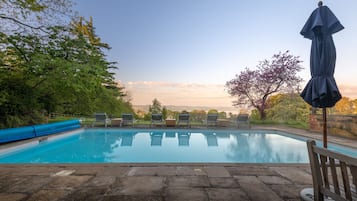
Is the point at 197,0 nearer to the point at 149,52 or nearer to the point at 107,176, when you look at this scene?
the point at 149,52

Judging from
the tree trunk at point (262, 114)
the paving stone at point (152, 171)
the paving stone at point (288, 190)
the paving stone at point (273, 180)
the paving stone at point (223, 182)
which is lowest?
the paving stone at point (152, 171)

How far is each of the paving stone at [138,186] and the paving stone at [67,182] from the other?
541mm

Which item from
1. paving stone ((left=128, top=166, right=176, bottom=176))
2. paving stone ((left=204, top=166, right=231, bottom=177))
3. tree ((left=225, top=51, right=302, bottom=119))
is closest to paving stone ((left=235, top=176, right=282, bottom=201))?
paving stone ((left=204, top=166, right=231, bottom=177))

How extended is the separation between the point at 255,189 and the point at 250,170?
0.81 m

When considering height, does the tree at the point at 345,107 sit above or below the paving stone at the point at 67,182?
above

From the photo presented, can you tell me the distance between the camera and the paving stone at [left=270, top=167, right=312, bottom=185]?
2.72 metres

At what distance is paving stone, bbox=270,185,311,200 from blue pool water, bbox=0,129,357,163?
263 cm

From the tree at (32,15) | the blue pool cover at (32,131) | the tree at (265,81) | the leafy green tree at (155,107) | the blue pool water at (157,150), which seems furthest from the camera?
the leafy green tree at (155,107)

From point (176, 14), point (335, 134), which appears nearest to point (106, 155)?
point (176, 14)

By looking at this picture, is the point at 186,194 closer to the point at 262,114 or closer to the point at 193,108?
the point at 262,114

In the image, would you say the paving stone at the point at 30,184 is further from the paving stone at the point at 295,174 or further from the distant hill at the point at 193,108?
the distant hill at the point at 193,108

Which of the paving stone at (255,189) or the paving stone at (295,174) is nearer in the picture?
the paving stone at (255,189)

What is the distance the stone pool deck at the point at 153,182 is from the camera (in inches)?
85.4

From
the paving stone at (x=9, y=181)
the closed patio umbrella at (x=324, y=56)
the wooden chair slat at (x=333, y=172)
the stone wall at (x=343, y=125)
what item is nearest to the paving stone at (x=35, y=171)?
the paving stone at (x=9, y=181)
